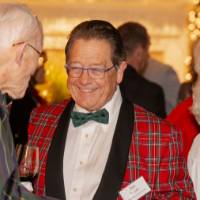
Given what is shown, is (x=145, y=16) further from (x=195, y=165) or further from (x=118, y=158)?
(x=118, y=158)

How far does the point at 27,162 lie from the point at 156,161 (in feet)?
2.29

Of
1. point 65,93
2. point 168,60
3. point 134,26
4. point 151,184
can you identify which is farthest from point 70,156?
point 168,60

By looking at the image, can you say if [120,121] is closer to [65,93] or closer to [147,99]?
[147,99]

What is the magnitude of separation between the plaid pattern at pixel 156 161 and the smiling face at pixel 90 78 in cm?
22

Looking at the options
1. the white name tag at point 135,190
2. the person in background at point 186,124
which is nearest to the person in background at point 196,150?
the white name tag at point 135,190

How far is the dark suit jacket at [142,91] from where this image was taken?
20.8 ft

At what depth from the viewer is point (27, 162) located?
3904 millimetres

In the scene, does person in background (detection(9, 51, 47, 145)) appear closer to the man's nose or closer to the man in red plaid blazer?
the man in red plaid blazer

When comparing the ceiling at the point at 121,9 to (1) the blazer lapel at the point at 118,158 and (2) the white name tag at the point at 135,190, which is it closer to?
(1) the blazer lapel at the point at 118,158

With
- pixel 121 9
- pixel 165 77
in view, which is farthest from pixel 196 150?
pixel 121 9

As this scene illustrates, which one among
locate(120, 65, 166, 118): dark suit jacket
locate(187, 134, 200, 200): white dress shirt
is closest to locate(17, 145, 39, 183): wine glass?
locate(187, 134, 200, 200): white dress shirt

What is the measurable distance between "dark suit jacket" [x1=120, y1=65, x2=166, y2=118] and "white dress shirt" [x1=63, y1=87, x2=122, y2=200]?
6.17 feet

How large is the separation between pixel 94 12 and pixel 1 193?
8.44 metres

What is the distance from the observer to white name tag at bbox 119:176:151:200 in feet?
13.6
